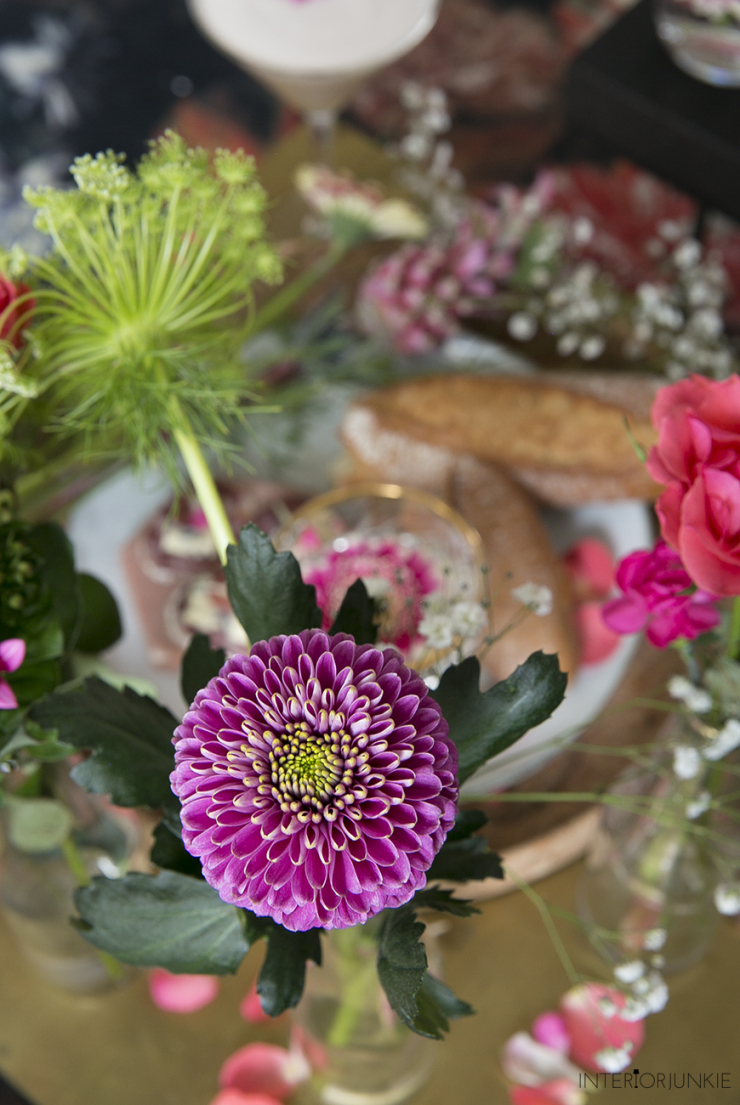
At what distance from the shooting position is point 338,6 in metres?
0.84

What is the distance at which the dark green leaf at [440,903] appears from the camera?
29 cm

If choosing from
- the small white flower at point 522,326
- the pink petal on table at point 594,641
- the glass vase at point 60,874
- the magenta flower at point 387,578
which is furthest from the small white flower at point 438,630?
the small white flower at point 522,326

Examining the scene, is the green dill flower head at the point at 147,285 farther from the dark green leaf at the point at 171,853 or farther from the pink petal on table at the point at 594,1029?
the pink petal on table at the point at 594,1029

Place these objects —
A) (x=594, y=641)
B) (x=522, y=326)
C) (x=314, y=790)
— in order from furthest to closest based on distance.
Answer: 1. (x=522, y=326)
2. (x=594, y=641)
3. (x=314, y=790)

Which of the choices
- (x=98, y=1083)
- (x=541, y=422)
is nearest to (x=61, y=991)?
(x=98, y=1083)

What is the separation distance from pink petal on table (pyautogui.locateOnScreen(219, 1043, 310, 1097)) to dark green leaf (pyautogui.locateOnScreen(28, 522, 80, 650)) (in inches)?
11.1

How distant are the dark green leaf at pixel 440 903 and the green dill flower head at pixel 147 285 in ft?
0.59

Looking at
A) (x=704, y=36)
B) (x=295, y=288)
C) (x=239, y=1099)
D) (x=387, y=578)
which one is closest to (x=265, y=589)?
(x=387, y=578)

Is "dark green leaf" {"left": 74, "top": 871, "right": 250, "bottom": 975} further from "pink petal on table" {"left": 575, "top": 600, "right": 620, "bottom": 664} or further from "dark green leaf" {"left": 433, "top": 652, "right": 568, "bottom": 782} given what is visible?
"pink petal on table" {"left": 575, "top": 600, "right": 620, "bottom": 664}

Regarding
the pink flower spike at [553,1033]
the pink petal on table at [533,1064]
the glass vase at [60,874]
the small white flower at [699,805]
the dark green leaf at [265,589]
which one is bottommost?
the pink petal on table at [533,1064]

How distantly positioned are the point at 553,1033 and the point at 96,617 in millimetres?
334

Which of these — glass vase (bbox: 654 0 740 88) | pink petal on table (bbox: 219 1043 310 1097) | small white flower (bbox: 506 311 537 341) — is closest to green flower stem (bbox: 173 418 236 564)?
pink petal on table (bbox: 219 1043 310 1097)

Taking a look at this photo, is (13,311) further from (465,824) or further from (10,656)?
(465,824)

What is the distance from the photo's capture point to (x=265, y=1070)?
0.52m
